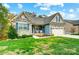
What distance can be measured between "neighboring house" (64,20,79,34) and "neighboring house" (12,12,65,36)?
7cm

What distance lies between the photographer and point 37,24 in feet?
12.5

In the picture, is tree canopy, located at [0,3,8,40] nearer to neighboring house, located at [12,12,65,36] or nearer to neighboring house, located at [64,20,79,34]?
neighboring house, located at [12,12,65,36]

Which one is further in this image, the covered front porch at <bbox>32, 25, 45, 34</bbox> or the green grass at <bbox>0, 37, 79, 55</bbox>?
the covered front porch at <bbox>32, 25, 45, 34</bbox>

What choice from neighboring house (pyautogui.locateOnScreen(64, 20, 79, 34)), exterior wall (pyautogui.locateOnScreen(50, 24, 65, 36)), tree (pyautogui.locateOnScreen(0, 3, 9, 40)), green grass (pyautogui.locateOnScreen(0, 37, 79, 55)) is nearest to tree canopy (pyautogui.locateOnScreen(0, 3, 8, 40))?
tree (pyautogui.locateOnScreen(0, 3, 9, 40))

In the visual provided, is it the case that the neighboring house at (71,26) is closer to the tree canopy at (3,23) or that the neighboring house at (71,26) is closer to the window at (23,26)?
the window at (23,26)

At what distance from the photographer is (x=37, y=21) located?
150 inches

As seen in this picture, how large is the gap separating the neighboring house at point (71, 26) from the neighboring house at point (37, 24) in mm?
65

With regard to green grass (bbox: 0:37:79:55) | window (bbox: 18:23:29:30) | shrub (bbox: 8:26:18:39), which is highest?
window (bbox: 18:23:29:30)

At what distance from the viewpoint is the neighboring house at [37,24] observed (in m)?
3.77

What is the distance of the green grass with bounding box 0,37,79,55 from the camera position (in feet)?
11.9

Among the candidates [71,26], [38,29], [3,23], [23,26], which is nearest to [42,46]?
[38,29]

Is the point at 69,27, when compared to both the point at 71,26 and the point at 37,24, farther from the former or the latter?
the point at 37,24

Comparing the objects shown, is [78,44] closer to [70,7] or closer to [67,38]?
[67,38]

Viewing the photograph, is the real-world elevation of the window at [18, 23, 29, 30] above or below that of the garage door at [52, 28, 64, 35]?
above
